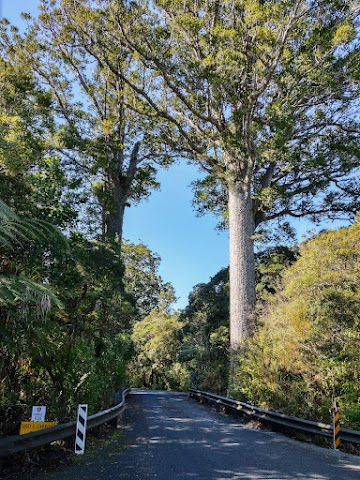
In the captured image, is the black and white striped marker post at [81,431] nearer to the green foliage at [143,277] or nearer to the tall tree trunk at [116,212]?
the tall tree trunk at [116,212]

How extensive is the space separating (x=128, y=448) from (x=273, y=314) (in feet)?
20.3

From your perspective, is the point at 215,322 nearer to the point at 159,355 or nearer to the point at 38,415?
the point at 38,415

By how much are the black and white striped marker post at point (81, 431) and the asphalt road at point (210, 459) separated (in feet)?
0.84

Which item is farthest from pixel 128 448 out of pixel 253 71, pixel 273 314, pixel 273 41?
pixel 253 71

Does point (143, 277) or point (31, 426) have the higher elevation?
point (143, 277)

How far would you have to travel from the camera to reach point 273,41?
15.4 metres

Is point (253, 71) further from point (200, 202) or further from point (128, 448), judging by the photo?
point (128, 448)

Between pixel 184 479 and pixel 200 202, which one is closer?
pixel 184 479

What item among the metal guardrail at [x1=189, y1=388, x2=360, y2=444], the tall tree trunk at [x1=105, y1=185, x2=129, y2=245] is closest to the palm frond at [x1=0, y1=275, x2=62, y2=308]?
the metal guardrail at [x1=189, y1=388, x2=360, y2=444]

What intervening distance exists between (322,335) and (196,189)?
16.5m

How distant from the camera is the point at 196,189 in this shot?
959 inches

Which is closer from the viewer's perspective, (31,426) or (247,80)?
(31,426)

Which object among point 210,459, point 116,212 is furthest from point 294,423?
point 116,212

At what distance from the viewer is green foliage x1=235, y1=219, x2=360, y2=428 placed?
8523 millimetres
